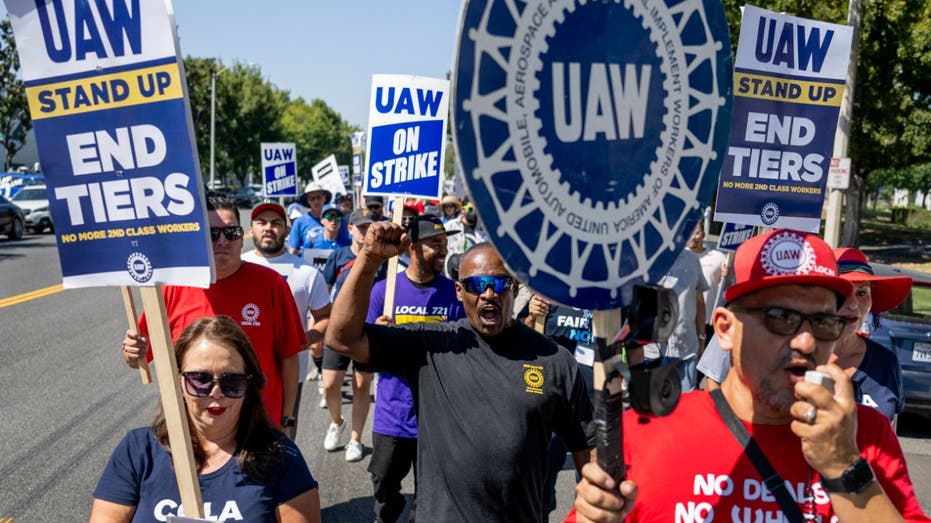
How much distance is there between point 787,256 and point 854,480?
1.84ft

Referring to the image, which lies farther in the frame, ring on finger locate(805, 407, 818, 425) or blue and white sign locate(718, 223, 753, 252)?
blue and white sign locate(718, 223, 753, 252)

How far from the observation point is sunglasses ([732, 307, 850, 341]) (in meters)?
1.93

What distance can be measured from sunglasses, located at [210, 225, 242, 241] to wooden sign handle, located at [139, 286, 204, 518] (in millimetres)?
1738

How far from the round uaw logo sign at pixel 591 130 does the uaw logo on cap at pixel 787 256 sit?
0.36 meters

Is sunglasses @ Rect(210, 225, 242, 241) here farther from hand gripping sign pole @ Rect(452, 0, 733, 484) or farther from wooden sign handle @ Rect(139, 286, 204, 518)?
hand gripping sign pole @ Rect(452, 0, 733, 484)

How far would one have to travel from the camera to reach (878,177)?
58750 millimetres

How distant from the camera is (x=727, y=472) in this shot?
195 cm

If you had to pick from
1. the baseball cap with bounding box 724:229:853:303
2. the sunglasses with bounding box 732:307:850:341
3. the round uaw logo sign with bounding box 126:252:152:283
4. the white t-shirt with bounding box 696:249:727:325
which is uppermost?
the baseball cap with bounding box 724:229:853:303

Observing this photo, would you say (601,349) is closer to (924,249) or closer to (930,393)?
(930,393)

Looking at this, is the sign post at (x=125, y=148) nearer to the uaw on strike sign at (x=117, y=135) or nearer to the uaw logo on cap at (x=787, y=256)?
the uaw on strike sign at (x=117, y=135)

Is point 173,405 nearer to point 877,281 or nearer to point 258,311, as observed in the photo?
point 258,311

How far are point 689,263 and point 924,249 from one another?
28.3 metres

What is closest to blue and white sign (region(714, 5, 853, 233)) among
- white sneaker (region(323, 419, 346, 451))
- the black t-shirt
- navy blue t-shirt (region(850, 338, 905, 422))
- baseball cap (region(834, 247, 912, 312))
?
baseball cap (region(834, 247, 912, 312))

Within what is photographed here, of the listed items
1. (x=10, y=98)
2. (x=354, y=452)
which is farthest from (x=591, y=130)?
(x=10, y=98)
